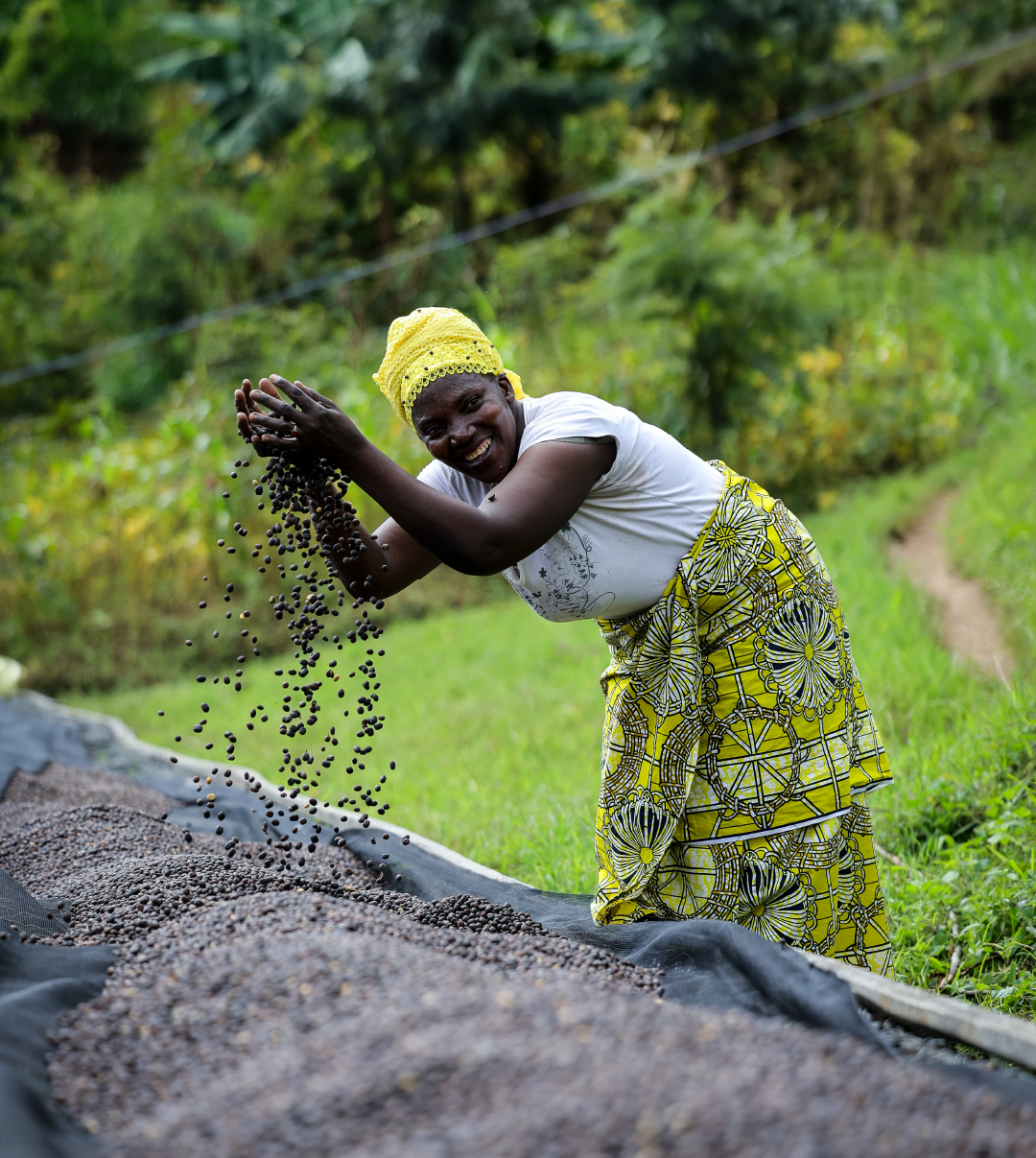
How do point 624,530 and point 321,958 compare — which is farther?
point 624,530

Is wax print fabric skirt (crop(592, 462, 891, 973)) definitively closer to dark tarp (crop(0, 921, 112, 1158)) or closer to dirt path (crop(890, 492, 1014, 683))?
dark tarp (crop(0, 921, 112, 1158))

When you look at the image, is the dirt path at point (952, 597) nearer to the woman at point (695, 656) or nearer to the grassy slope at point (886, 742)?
the grassy slope at point (886, 742)

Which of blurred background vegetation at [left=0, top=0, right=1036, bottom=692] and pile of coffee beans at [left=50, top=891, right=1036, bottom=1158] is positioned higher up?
blurred background vegetation at [left=0, top=0, right=1036, bottom=692]

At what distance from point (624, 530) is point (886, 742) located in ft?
6.57

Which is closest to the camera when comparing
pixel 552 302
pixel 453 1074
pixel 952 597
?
pixel 453 1074

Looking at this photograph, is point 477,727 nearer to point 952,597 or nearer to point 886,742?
point 886,742

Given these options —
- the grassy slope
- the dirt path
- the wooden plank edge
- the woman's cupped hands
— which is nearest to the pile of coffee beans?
the wooden plank edge

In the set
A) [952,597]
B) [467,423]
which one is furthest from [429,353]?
[952,597]

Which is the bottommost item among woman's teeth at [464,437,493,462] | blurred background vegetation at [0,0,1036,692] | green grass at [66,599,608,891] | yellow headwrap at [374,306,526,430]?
green grass at [66,599,608,891]

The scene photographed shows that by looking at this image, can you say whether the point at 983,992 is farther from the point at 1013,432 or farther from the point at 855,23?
the point at 855,23

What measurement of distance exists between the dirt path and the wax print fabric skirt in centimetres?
164

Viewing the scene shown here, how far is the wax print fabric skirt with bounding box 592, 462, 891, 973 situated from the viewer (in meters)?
2.04

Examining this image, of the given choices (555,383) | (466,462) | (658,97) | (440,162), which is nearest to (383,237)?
(440,162)

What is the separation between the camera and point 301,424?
1800mm
